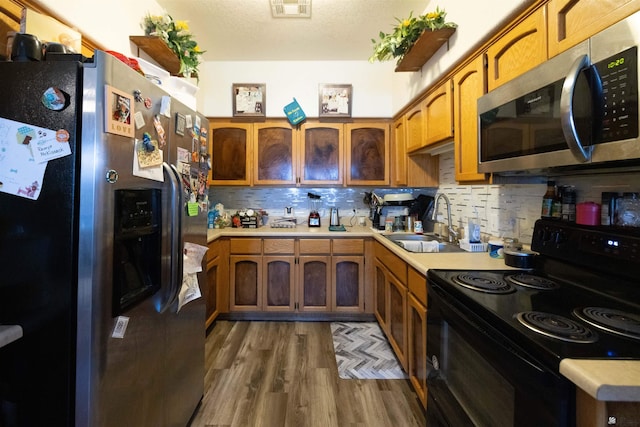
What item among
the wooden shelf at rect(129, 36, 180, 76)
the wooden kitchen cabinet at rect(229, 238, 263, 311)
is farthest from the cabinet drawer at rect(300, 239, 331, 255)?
the wooden shelf at rect(129, 36, 180, 76)

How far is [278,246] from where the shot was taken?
2.87 m

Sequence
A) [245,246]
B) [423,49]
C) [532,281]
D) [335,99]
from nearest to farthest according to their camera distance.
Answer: [532,281] → [423,49] → [245,246] → [335,99]

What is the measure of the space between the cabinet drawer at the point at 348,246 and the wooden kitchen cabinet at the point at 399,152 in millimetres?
722

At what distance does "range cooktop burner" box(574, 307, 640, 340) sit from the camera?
0.74 m

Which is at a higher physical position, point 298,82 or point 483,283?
point 298,82

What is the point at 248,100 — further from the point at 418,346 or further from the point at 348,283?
the point at 418,346

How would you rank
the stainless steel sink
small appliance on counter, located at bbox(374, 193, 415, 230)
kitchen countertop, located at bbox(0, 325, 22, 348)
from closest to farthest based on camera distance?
kitchen countertop, located at bbox(0, 325, 22, 348)
the stainless steel sink
small appliance on counter, located at bbox(374, 193, 415, 230)

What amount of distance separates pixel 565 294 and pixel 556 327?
15.1 inches

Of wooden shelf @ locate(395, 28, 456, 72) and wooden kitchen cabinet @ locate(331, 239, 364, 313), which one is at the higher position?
wooden shelf @ locate(395, 28, 456, 72)

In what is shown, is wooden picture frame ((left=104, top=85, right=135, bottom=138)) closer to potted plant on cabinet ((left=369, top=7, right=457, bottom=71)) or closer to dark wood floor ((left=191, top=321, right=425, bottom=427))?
dark wood floor ((left=191, top=321, right=425, bottom=427))

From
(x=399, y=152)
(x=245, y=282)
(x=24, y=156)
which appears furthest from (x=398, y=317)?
(x=24, y=156)

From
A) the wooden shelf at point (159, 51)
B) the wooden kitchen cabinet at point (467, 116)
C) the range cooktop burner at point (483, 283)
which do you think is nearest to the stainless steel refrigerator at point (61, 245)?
the wooden shelf at point (159, 51)

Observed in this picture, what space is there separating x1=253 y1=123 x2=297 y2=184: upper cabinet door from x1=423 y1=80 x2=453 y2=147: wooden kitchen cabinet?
139 centimetres

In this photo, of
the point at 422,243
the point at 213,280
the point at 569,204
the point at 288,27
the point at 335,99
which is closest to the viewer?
the point at 569,204
